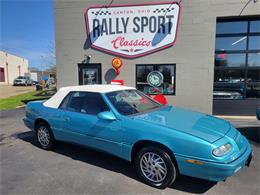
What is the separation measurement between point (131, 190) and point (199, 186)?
105 cm

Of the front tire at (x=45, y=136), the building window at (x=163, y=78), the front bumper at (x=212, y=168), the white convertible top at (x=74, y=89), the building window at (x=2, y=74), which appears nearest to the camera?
the front bumper at (x=212, y=168)

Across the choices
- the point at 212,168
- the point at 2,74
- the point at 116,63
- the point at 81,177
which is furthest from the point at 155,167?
the point at 2,74

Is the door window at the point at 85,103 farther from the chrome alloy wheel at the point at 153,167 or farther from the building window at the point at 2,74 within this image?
the building window at the point at 2,74

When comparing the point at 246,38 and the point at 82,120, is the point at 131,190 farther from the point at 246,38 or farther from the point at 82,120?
the point at 246,38

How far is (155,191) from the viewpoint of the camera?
2871mm

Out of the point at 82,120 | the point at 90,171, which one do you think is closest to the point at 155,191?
the point at 90,171

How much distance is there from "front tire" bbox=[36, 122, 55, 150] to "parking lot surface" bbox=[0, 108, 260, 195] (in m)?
0.14

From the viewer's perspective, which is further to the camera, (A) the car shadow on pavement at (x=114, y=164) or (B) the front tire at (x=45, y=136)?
(B) the front tire at (x=45, y=136)

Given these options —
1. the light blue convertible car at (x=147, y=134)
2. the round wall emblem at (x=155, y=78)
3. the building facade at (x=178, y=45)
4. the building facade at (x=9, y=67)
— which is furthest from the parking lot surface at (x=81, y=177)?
the building facade at (x=9, y=67)

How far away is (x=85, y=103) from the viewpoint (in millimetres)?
3869

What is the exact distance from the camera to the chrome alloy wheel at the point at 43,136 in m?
4.45

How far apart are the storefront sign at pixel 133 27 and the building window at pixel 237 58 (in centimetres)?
212

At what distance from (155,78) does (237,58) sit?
3422 millimetres

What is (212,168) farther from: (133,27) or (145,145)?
(133,27)
